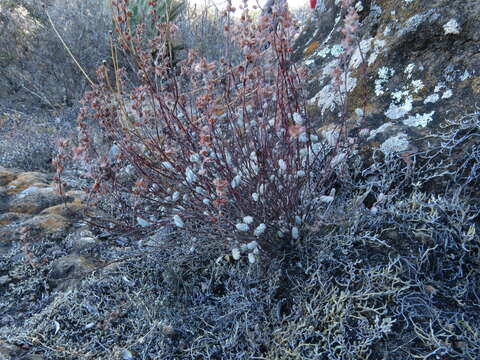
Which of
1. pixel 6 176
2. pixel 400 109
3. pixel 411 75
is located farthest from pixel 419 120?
pixel 6 176

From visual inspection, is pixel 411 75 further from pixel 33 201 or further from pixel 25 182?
pixel 25 182

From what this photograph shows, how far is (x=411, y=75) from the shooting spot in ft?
6.39

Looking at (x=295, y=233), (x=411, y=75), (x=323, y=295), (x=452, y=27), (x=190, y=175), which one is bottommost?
(x=323, y=295)

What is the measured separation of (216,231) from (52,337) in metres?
0.89

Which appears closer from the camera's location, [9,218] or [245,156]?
[245,156]

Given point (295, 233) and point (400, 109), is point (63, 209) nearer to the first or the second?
point (295, 233)

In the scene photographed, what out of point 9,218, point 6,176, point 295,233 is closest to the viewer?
point 295,233

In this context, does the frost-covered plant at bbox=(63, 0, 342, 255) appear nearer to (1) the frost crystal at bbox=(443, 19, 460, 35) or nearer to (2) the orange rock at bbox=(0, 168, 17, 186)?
(1) the frost crystal at bbox=(443, 19, 460, 35)

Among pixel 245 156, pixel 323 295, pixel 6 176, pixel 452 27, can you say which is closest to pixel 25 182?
pixel 6 176

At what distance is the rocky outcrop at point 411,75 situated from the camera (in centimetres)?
175

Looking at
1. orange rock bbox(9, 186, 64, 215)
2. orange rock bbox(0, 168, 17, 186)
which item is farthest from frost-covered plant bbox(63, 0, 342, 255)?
orange rock bbox(0, 168, 17, 186)

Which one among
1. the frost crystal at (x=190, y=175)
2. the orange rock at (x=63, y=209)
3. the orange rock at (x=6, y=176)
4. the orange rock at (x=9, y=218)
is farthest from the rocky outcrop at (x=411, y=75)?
the orange rock at (x=6, y=176)

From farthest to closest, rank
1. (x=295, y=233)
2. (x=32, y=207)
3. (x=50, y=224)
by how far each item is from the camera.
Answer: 1. (x=32, y=207)
2. (x=50, y=224)
3. (x=295, y=233)

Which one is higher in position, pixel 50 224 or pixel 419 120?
pixel 419 120
